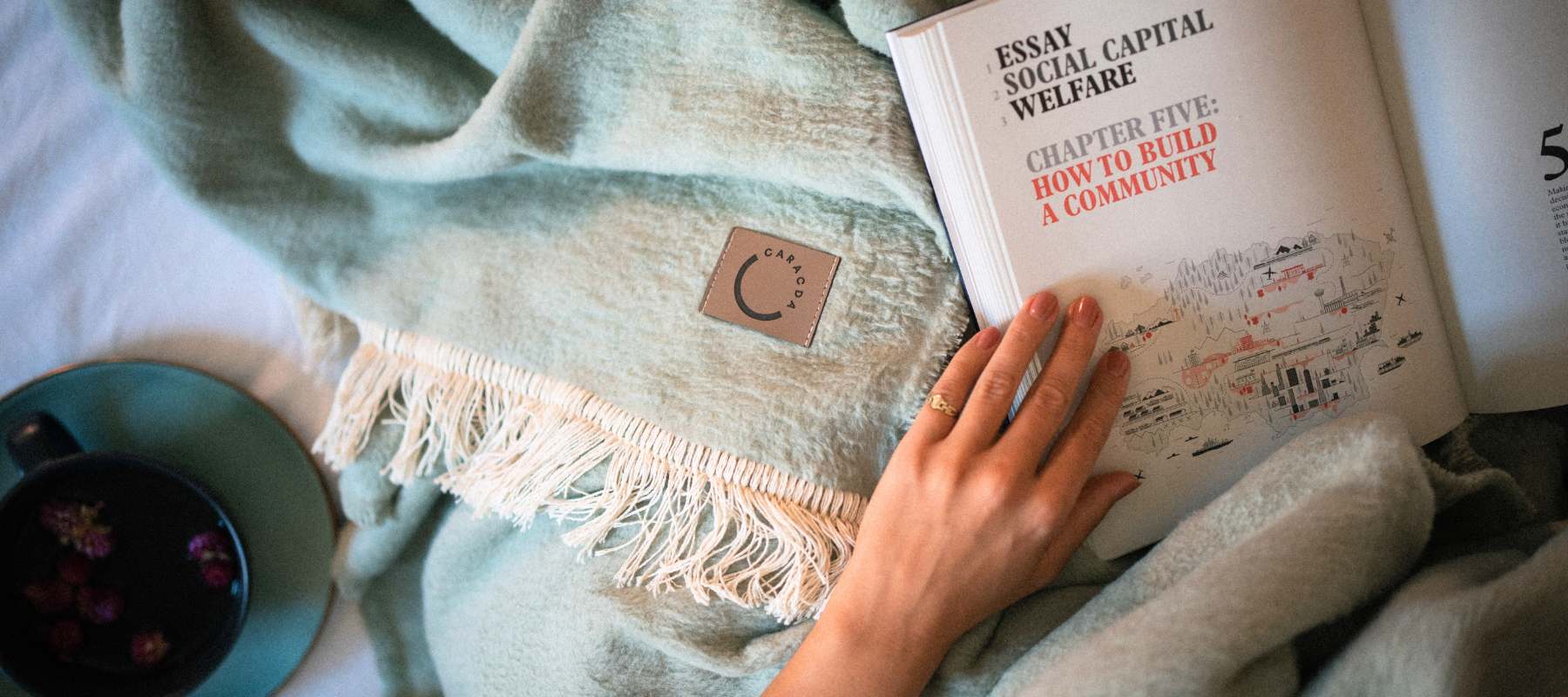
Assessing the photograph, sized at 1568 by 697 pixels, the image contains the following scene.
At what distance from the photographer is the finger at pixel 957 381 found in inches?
23.5

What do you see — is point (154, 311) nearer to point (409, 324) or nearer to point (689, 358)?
point (409, 324)

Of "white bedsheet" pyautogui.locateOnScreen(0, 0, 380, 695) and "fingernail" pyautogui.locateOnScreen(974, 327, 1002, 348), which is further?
"white bedsheet" pyautogui.locateOnScreen(0, 0, 380, 695)

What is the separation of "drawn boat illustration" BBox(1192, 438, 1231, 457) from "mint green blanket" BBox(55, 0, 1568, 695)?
5 cm

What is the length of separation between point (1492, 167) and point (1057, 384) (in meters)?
0.34

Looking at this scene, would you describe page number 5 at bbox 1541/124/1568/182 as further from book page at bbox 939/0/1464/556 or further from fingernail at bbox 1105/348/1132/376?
fingernail at bbox 1105/348/1132/376

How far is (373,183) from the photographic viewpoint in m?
0.79

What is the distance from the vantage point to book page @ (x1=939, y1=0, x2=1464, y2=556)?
1.86 ft

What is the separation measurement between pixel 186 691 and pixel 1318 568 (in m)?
0.85

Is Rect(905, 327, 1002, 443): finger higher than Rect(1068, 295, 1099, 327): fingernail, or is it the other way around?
Rect(1068, 295, 1099, 327): fingernail

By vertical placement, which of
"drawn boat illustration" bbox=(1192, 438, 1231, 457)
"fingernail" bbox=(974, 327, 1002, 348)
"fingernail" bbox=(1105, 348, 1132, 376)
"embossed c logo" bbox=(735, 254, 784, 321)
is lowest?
"drawn boat illustration" bbox=(1192, 438, 1231, 457)

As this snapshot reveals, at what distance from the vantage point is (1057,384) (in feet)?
1.93

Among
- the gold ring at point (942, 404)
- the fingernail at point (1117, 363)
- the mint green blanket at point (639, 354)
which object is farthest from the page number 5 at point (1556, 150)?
the gold ring at point (942, 404)

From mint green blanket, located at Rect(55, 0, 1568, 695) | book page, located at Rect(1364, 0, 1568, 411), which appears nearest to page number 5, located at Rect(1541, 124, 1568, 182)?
book page, located at Rect(1364, 0, 1568, 411)

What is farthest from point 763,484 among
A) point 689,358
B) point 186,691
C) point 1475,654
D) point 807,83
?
point 186,691
